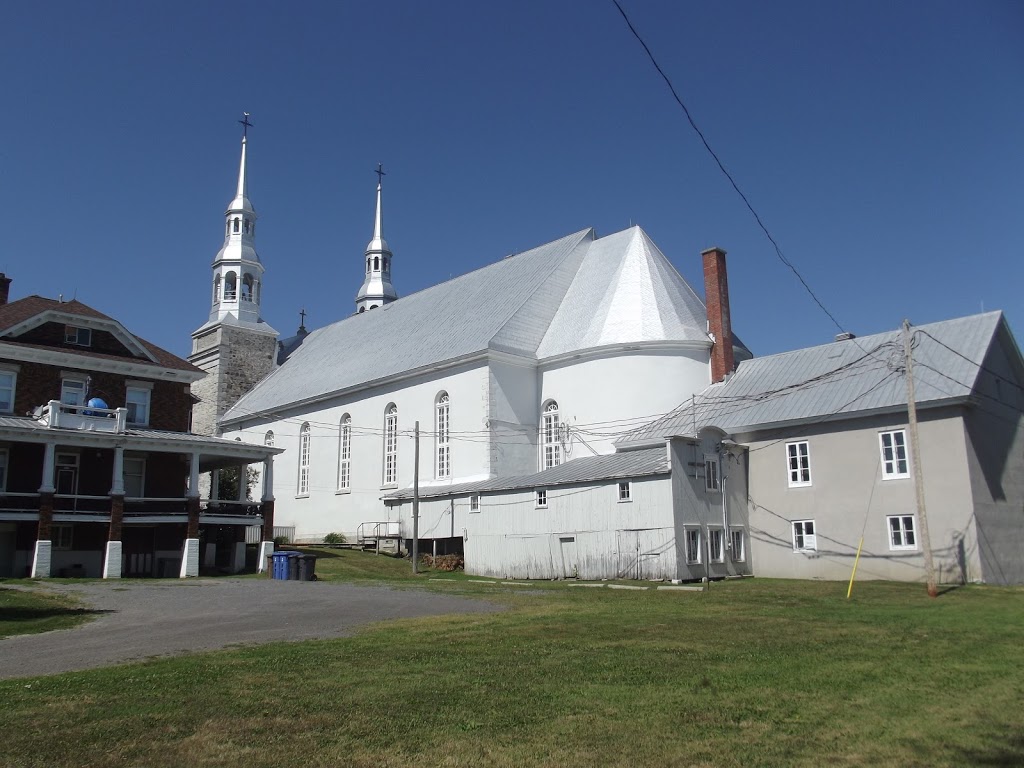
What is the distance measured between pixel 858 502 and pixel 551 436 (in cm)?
1536

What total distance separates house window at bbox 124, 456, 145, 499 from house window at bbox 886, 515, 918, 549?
25.8 metres

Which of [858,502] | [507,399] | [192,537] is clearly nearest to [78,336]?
[192,537]

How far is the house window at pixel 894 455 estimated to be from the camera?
28453mm

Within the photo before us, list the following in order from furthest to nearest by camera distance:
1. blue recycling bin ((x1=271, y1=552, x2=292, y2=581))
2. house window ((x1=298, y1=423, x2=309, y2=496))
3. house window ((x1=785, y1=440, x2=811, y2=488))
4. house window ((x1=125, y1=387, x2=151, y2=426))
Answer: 1. house window ((x1=298, y1=423, x2=309, y2=496))
2. house window ((x1=125, y1=387, x2=151, y2=426))
3. house window ((x1=785, y1=440, x2=811, y2=488))
4. blue recycling bin ((x1=271, y1=552, x2=292, y2=581))

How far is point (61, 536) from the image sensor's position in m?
30.8

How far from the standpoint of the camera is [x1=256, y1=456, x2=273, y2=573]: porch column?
32625 mm

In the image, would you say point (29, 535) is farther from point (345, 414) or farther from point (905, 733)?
point (905, 733)

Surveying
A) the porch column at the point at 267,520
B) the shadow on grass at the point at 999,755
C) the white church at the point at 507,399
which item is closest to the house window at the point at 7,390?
the porch column at the point at 267,520

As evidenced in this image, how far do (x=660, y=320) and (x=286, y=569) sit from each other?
19.3 m

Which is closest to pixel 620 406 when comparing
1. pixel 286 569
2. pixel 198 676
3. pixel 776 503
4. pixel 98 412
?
pixel 776 503

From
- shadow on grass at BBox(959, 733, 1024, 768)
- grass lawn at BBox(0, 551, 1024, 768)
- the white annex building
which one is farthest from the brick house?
shadow on grass at BBox(959, 733, 1024, 768)

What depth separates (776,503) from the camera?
103 feet

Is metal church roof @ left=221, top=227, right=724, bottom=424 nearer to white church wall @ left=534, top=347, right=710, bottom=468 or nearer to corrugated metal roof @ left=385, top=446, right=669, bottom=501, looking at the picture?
white church wall @ left=534, top=347, right=710, bottom=468

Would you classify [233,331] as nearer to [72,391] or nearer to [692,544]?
[72,391]
